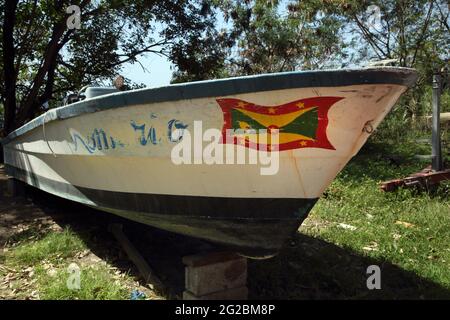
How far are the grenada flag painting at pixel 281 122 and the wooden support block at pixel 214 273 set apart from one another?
0.96m

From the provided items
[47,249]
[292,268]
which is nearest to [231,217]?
[292,268]

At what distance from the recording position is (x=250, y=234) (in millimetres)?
2967

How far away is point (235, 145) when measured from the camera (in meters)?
2.72

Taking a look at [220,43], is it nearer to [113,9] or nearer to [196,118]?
[113,9]

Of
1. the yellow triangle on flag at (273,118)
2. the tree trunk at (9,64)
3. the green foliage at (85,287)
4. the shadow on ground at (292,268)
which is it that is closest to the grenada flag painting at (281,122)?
the yellow triangle on flag at (273,118)

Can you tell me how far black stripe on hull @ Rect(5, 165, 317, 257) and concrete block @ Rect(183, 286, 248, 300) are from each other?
1.11ft

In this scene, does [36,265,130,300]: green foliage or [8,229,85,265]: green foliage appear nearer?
[36,265,130,300]: green foliage

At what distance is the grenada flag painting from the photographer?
2.51m

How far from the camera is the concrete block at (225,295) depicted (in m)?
3.06

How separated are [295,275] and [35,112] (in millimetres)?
10044

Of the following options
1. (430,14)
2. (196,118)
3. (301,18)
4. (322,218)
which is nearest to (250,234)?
(196,118)

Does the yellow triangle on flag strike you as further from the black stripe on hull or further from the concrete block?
the concrete block

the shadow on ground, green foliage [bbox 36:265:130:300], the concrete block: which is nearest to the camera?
the concrete block

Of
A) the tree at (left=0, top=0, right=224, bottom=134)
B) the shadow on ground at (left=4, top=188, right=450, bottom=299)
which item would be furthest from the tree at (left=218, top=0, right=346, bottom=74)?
the shadow on ground at (left=4, top=188, right=450, bottom=299)
